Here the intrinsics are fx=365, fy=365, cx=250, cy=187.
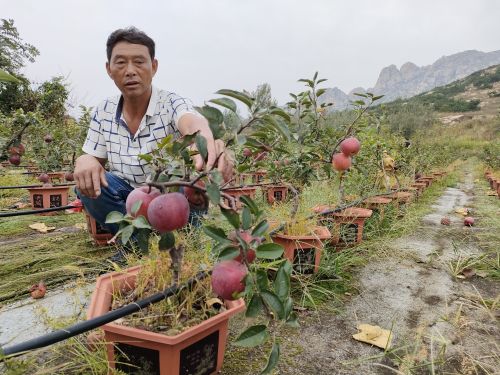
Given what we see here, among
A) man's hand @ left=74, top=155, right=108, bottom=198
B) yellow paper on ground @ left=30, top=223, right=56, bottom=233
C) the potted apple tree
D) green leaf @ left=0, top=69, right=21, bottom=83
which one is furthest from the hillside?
green leaf @ left=0, top=69, right=21, bottom=83

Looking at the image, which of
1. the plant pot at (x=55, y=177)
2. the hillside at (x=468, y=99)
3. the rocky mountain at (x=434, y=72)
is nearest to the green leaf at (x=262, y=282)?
the plant pot at (x=55, y=177)

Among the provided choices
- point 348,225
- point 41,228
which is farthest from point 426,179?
point 41,228

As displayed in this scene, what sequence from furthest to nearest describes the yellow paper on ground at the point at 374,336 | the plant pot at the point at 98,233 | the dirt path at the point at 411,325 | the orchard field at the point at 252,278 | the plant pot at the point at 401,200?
the plant pot at the point at 401,200
the plant pot at the point at 98,233
the yellow paper on ground at the point at 374,336
the dirt path at the point at 411,325
the orchard field at the point at 252,278

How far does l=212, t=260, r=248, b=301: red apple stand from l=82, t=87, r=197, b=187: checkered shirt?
138 cm

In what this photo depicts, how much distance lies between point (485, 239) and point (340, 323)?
7.53ft

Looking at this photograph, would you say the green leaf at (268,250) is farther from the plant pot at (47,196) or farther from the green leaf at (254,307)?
the plant pot at (47,196)

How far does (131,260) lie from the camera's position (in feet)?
5.14

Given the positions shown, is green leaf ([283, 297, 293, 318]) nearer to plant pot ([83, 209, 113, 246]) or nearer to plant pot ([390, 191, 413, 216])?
plant pot ([83, 209, 113, 246])

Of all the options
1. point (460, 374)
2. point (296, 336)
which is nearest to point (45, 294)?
point (296, 336)

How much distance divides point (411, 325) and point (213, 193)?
4.21 feet

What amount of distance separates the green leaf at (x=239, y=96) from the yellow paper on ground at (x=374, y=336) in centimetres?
111

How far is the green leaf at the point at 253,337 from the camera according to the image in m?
0.84

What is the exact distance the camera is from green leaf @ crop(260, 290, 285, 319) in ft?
2.82

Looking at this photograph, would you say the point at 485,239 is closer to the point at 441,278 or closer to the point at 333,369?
the point at 441,278
